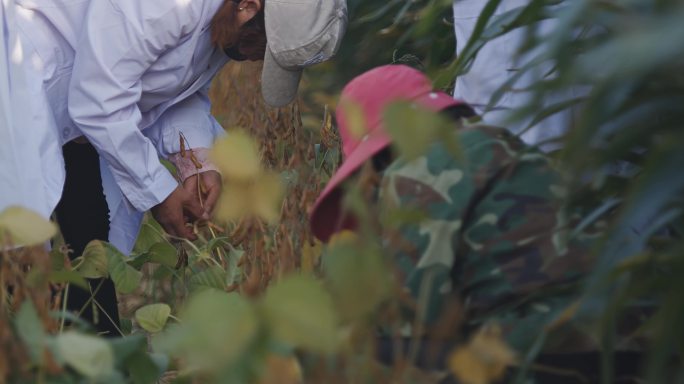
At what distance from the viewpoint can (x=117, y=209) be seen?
8.96 ft

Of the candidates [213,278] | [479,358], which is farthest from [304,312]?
[213,278]

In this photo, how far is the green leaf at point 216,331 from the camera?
103 cm

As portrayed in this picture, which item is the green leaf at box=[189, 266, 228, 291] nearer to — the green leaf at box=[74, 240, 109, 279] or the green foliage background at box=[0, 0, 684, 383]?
the green leaf at box=[74, 240, 109, 279]

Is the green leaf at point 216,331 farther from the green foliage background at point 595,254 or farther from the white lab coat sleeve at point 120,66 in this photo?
the white lab coat sleeve at point 120,66

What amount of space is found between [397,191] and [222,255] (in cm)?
125

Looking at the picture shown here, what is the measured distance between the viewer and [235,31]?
2.55 metres

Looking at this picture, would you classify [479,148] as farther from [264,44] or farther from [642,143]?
[264,44]

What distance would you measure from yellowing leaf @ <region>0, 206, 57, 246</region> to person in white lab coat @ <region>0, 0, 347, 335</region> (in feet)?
3.37

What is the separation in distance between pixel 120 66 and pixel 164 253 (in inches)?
16.6

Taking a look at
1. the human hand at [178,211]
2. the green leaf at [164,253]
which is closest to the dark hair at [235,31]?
the human hand at [178,211]

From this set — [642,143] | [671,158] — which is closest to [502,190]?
[642,143]

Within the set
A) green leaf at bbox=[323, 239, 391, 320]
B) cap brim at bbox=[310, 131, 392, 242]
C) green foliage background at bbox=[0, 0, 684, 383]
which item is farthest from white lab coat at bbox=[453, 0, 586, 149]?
green leaf at bbox=[323, 239, 391, 320]

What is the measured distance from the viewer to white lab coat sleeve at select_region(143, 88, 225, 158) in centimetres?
270

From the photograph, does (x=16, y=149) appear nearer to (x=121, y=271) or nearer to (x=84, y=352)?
(x=121, y=271)
